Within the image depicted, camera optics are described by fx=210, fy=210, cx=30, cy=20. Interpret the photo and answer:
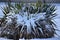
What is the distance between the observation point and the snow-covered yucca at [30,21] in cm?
436

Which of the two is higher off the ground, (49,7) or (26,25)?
(49,7)

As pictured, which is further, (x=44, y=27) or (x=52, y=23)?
(x=52, y=23)

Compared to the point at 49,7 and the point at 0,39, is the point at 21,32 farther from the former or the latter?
the point at 49,7

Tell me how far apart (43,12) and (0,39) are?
1135mm

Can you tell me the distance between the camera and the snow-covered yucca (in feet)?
14.3

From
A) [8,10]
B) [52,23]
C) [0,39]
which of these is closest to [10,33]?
[0,39]

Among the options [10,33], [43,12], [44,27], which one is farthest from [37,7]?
[10,33]

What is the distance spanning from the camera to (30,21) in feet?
14.3

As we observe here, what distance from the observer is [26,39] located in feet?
14.6

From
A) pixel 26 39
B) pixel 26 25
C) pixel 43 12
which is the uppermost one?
pixel 43 12

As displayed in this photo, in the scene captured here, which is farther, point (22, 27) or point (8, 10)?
point (8, 10)

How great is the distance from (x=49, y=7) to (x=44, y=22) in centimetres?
57

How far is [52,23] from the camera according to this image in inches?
193

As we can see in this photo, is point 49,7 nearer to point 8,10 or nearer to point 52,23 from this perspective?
point 52,23
